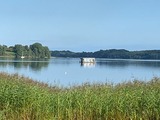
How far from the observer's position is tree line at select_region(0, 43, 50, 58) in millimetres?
142125

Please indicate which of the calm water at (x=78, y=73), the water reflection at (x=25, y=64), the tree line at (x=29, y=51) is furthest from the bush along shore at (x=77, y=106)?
the tree line at (x=29, y=51)

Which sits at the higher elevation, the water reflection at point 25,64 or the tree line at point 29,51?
the tree line at point 29,51

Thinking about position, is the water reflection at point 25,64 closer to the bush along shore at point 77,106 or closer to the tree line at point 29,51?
the tree line at point 29,51

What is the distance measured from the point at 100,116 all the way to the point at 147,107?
1.16 metres

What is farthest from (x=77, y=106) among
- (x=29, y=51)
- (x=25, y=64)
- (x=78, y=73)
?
(x=29, y=51)

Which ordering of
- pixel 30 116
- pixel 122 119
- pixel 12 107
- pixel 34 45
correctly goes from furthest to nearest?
pixel 34 45, pixel 12 107, pixel 30 116, pixel 122 119

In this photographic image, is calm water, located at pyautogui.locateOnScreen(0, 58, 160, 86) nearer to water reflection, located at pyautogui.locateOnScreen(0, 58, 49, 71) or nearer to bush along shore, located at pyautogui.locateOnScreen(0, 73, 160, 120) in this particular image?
water reflection, located at pyautogui.locateOnScreen(0, 58, 49, 71)

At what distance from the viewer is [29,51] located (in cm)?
14825

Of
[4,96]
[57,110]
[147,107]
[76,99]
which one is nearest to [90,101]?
[76,99]

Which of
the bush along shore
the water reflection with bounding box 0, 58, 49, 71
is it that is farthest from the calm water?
the bush along shore

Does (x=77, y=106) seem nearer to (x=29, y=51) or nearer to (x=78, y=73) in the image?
(x=78, y=73)

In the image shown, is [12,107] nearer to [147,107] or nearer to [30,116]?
[30,116]

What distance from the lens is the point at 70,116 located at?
27.2 feet

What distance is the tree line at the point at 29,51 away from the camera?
142m
